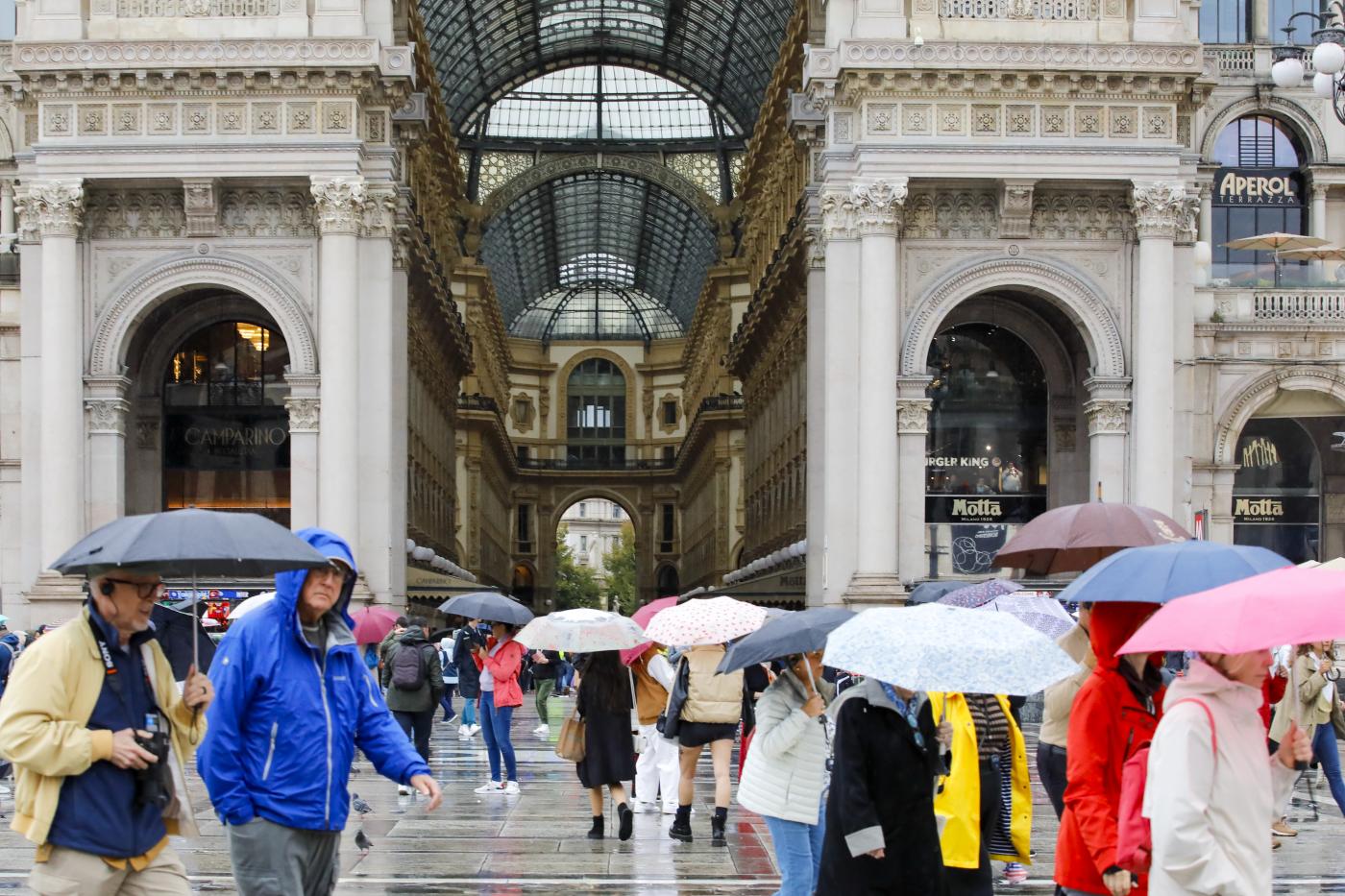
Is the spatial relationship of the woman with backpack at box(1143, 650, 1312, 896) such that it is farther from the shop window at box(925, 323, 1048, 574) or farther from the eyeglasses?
the shop window at box(925, 323, 1048, 574)

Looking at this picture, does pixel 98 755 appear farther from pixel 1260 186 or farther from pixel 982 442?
pixel 1260 186

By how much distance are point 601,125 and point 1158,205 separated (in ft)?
196

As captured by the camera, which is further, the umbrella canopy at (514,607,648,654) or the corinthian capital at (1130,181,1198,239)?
the corinthian capital at (1130,181,1198,239)

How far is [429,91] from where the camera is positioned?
178 feet

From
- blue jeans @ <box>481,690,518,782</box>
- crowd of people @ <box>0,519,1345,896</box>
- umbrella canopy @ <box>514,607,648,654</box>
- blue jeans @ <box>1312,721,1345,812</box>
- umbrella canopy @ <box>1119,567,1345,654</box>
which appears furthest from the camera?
blue jeans @ <box>481,690,518,782</box>

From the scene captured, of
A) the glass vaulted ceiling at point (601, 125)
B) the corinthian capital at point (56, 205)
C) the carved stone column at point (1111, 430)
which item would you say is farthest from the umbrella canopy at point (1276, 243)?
the corinthian capital at point (56, 205)

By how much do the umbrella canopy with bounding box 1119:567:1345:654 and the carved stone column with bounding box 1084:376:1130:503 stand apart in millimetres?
34963

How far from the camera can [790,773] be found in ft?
41.7

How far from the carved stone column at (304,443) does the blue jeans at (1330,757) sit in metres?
25.5

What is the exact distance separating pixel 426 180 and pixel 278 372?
38.4ft

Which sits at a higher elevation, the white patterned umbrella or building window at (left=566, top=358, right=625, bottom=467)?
building window at (left=566, top=358, right=625, bottom=467)

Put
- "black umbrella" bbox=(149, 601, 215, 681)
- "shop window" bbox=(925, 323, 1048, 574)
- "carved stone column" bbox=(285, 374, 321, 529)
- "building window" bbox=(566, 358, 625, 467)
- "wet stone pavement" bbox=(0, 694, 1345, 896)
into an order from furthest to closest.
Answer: "building window" bbox=(566, 358, 625, 467) → "shop window" bbox=(925, 323, 1048, 574) → "carved stone column" bbox=(285, 374, 321, 529) → "wet stone pavement" bbox=(0, 694, 1345, 896) → "black umbrella" bbox=(149, 601, 215, 681)

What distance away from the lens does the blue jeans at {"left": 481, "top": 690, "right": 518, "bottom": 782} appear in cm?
2316

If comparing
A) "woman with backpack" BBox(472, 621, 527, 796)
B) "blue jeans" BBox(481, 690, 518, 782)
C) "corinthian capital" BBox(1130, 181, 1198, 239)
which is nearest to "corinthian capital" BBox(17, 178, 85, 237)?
"corinthian capital" BBox(1130, 181, 1198, 239)
